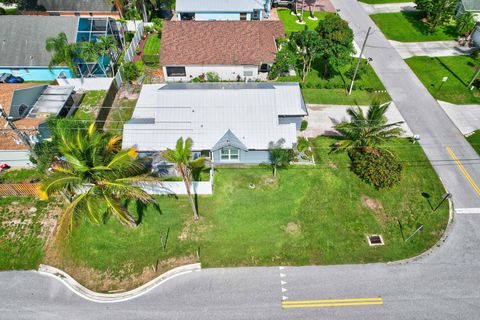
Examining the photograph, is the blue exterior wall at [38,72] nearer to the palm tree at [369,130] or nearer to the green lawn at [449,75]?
the palm tree at [369,130]

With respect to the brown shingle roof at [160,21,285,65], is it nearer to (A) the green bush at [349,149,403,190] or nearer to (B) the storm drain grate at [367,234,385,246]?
(A) the green bush at [349,149,403,190]

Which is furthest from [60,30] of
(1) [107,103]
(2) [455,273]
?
(2) [455,273]

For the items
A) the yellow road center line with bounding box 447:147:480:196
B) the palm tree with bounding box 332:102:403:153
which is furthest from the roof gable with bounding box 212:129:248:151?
the yellow road center line with bounding box 447:147:480:196

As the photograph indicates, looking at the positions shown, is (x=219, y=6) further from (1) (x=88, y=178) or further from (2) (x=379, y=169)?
(1) (x=88, y=178)

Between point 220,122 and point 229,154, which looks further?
point 229,154

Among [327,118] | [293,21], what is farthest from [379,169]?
[293,21]

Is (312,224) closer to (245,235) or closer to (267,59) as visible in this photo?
(245,235)
